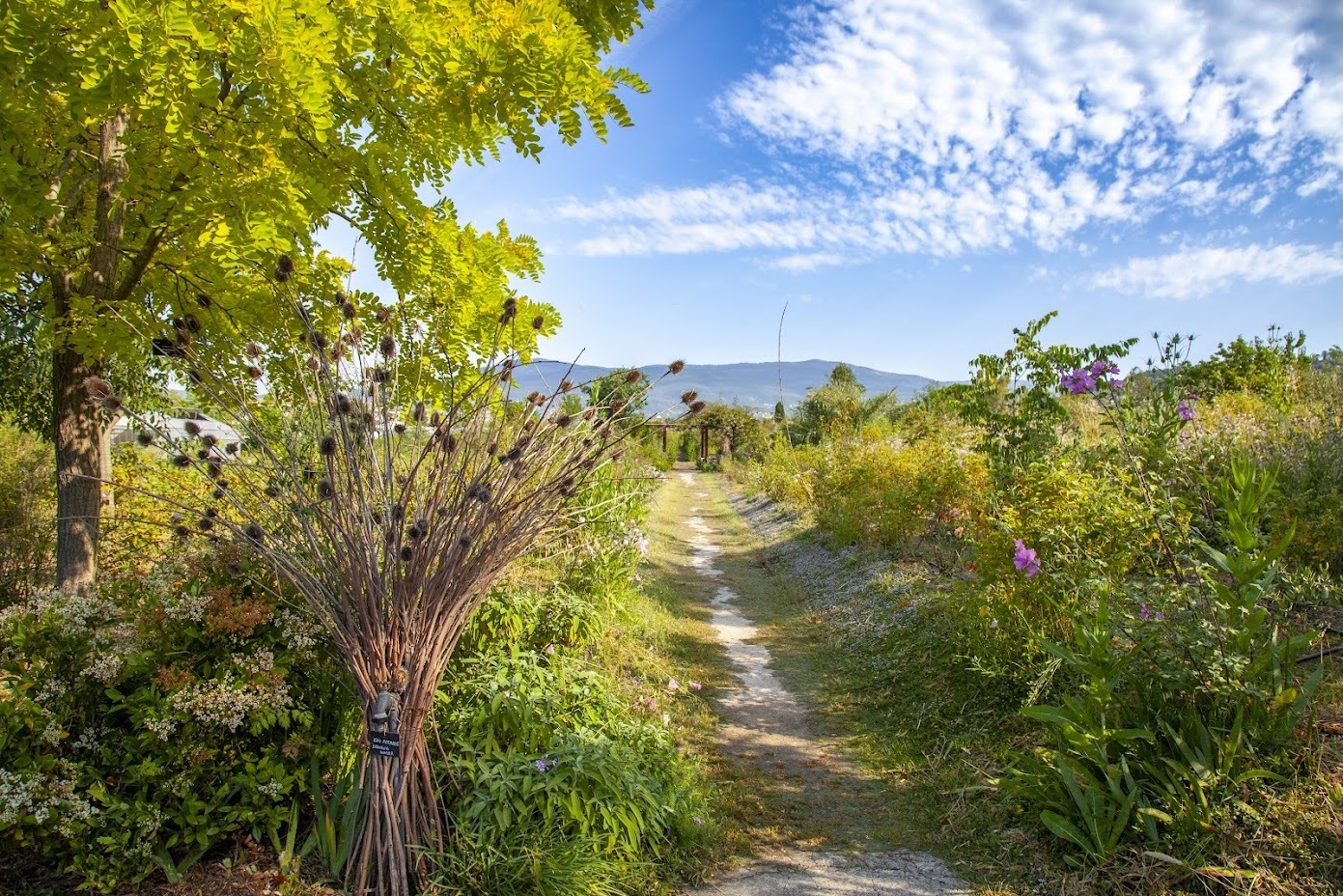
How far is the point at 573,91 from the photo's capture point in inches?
120

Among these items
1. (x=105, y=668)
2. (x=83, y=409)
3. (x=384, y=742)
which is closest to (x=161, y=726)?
(x=105, y=668)

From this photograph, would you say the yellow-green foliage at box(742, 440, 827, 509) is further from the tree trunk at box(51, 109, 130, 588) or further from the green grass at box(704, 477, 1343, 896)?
the tree trunk at box(51, 109, 130, 588)

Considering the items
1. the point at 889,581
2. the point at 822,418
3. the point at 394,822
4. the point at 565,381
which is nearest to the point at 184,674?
the point at 394,822

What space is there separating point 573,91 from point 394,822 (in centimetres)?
281

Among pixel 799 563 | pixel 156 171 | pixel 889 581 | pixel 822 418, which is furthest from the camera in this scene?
pixel 822 418

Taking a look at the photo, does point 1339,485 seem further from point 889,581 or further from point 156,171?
point 156,171

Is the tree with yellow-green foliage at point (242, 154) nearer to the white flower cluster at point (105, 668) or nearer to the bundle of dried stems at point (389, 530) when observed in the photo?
the bundle of dried stems at point (389, 530)

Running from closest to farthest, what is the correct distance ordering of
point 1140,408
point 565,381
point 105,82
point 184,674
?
1. point 105,82
2. point 184,674
3. point 565,381
4. point 1140,408

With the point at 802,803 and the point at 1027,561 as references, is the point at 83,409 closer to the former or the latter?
the point at 802,803

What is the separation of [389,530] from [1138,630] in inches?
127

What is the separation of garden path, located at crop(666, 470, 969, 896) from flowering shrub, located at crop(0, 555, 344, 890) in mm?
1731

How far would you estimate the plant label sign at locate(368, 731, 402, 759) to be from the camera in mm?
2498

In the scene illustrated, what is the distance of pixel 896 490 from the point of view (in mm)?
8289

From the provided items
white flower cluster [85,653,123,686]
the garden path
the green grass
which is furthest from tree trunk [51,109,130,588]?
the green grass
